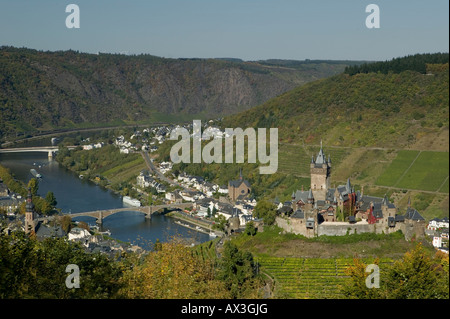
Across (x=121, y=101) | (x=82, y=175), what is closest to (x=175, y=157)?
(x=82, y=175)

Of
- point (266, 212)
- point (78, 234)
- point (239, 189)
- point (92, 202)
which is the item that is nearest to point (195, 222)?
point (239, 189)

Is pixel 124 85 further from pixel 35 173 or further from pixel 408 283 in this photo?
pixel 408 283

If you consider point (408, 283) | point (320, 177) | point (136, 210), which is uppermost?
point (320, 177)

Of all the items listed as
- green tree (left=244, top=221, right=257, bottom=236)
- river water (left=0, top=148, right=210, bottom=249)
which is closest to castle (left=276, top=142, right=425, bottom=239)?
green tree (left=244, top=221, right=257, bottom=236)
